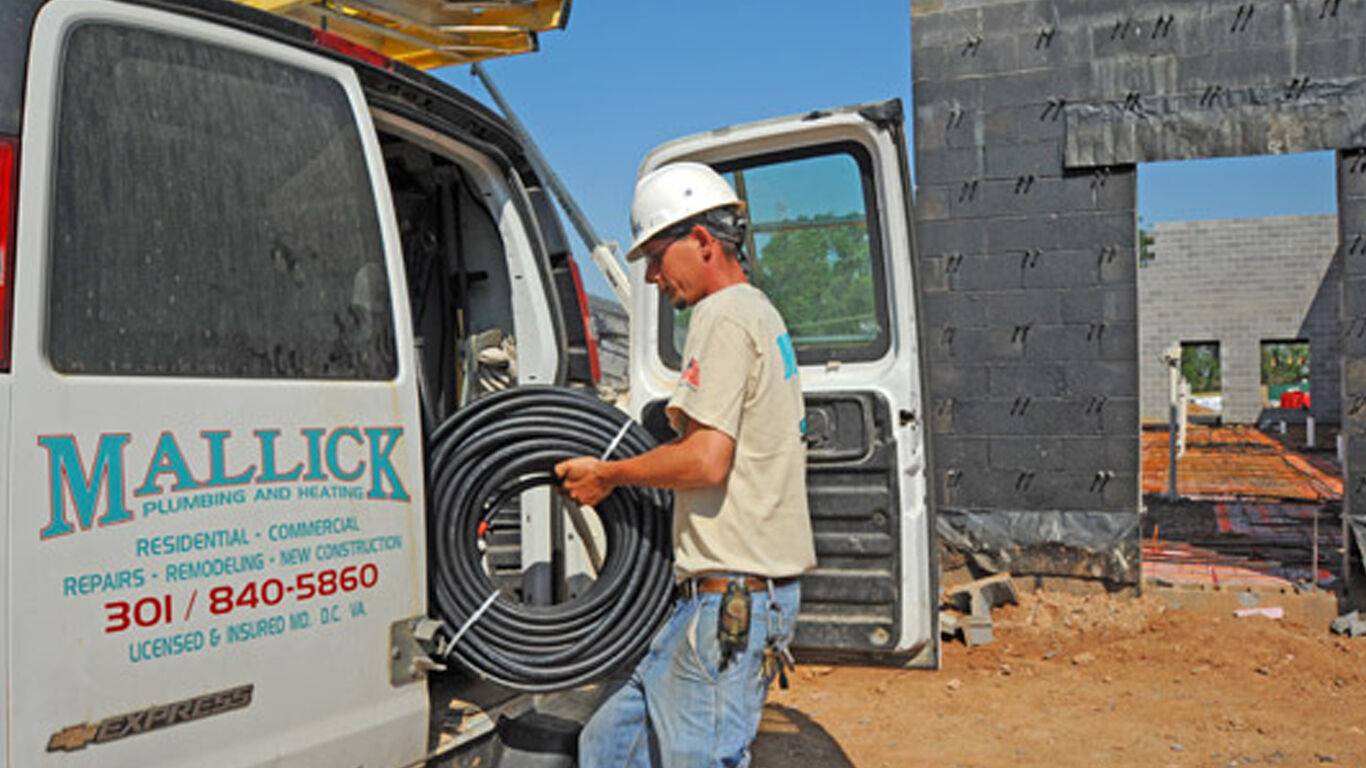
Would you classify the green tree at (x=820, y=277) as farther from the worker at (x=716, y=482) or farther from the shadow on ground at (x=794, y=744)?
the shadow on ground at (x=794, y=744)

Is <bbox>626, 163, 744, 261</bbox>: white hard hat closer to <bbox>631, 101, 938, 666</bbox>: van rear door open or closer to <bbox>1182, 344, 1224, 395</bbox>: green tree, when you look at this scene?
<bbox>631, 101, 938, 666</bbox>: van rear door open

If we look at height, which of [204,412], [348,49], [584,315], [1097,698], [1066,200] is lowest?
[1097,698]

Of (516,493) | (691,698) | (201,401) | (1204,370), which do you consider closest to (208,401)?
(201,401)

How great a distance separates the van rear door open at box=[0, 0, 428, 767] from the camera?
6.49ft

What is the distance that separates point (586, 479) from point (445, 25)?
6.35 feet

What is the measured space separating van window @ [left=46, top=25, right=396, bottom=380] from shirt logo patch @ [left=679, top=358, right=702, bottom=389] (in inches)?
25.8

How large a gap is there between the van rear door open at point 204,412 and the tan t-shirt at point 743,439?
0.63 metres

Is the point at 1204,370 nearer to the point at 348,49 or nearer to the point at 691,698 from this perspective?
the point at 691,698

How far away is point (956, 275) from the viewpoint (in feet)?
27.8

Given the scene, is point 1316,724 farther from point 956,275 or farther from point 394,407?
point 394,407

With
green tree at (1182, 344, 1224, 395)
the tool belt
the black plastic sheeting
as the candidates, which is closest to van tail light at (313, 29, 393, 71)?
the tool belt

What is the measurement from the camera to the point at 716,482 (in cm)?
276

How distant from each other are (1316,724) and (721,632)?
448cm

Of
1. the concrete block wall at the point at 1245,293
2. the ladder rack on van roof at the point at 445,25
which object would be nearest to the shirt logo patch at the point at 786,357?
the ladder rack on van roof at the point at 445,25
